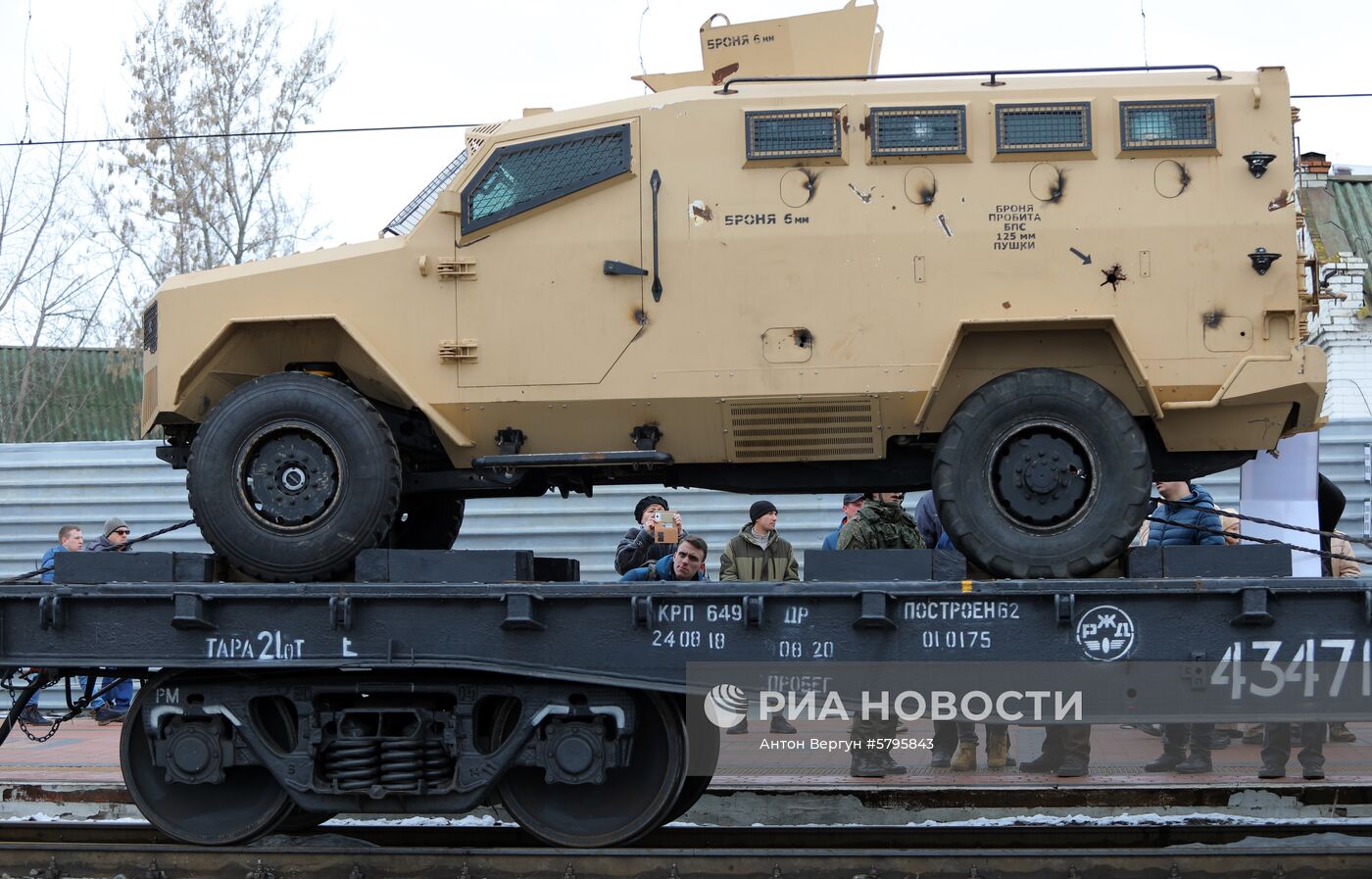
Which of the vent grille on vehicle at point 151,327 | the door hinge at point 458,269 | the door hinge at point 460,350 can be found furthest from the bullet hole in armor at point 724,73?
the vent grille on vehicle at point 151,327

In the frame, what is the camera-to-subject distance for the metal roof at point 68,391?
851 inches

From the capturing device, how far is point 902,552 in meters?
6.23

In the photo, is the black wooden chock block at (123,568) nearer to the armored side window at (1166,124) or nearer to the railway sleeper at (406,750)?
the railway sleeper at (406,750)

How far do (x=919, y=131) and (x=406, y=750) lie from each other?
12.7 feet

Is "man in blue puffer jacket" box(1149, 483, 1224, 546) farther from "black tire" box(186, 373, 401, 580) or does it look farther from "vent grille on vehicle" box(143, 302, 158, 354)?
"vent grille on vehicle" box(143, 302, 158, 354)

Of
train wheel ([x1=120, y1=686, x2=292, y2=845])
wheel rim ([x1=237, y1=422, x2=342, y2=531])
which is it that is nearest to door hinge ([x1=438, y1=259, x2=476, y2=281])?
wheel rim ([x1=237, y1=422, x2=342, y2=531])

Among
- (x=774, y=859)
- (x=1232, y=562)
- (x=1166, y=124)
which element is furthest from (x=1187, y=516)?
(x=774, y=859)

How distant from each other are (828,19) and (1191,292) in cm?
243

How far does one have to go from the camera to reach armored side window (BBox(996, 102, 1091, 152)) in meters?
6.35

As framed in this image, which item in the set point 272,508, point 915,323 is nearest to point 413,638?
point 272,508

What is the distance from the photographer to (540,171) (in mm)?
6676

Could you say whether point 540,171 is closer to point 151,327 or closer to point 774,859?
point 151,327

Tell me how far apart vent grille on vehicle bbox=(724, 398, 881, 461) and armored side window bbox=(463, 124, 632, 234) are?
134 cm

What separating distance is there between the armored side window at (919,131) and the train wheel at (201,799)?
Result: 4.40m
